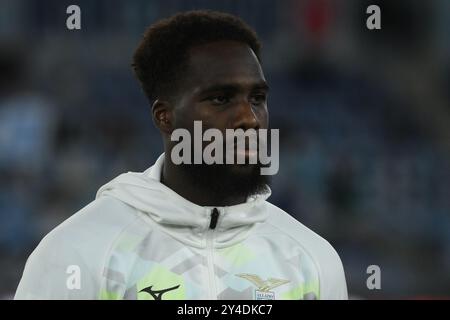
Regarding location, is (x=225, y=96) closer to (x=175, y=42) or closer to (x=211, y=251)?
(x=175, y=42)

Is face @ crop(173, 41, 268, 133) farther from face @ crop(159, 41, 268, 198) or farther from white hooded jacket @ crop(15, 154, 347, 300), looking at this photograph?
white hooded jacket @ crop(15, 154, 347, 300)

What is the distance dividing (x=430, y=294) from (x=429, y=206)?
3.83ft

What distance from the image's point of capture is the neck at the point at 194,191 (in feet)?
10.6

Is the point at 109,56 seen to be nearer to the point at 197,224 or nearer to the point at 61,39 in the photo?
the point at 61,39

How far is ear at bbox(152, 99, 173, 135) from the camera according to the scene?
3.31 meters

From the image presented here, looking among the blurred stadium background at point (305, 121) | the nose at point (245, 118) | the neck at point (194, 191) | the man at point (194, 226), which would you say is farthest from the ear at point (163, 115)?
the blurred stadium background at point (305, 121)

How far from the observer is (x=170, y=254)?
3.12 meters

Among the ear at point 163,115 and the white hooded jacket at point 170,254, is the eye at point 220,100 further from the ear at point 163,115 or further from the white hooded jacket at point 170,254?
the white hooded jacket at point 170,254

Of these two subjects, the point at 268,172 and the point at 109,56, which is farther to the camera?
the point at 109,56

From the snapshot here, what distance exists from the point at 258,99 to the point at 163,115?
14.5 inches

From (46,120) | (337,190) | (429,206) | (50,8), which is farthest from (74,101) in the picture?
(429,206)

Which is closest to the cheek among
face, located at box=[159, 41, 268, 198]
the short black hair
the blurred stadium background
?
face, located at box=[159, 41, 268, 198]

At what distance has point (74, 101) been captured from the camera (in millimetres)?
9133

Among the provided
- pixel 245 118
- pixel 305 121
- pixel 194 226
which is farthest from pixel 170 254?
pixel 305 121
